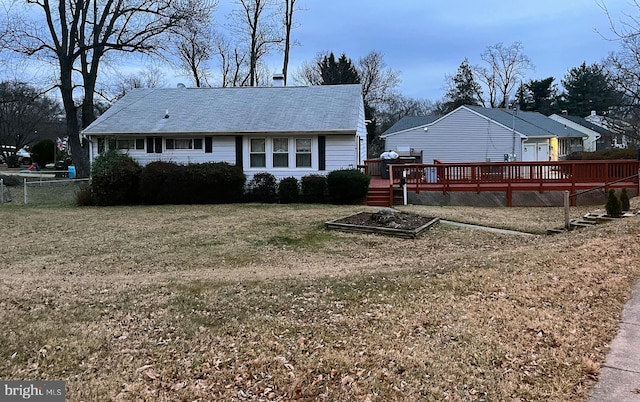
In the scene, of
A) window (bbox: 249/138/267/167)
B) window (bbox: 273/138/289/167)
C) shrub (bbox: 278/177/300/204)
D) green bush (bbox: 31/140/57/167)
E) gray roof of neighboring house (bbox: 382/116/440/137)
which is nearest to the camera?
shrub (bbox: 278/177/300/204)

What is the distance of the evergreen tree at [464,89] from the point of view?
57219 mm

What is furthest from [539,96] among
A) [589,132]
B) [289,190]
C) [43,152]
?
[43,152]

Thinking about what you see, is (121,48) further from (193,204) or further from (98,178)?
(193,204)

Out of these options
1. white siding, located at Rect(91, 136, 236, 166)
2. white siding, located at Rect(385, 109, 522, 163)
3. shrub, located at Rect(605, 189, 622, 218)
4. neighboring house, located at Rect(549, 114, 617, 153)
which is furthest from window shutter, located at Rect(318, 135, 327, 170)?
neighboring house, located at Rect(549, 114, 617, 153)

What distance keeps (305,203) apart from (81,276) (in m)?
10.4

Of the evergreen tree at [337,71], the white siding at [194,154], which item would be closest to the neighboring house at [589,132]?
the evergreen tree at [337,71]

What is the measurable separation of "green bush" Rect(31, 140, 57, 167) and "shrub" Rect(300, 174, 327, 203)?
39.3 metres

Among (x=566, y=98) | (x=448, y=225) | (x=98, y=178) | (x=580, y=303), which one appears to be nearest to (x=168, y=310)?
(x=580, y=303)

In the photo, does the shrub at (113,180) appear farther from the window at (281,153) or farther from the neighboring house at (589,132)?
the neighboring house at (589,132)

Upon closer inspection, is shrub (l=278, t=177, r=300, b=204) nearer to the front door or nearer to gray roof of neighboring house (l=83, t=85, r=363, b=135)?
gray roof of neighboring house (l=83, t=85, r=363, b=135)

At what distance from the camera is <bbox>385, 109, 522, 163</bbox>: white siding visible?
30.5 m

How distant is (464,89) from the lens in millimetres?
57844

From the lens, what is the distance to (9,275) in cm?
745

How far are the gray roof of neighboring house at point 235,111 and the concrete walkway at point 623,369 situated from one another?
46.2 feet
